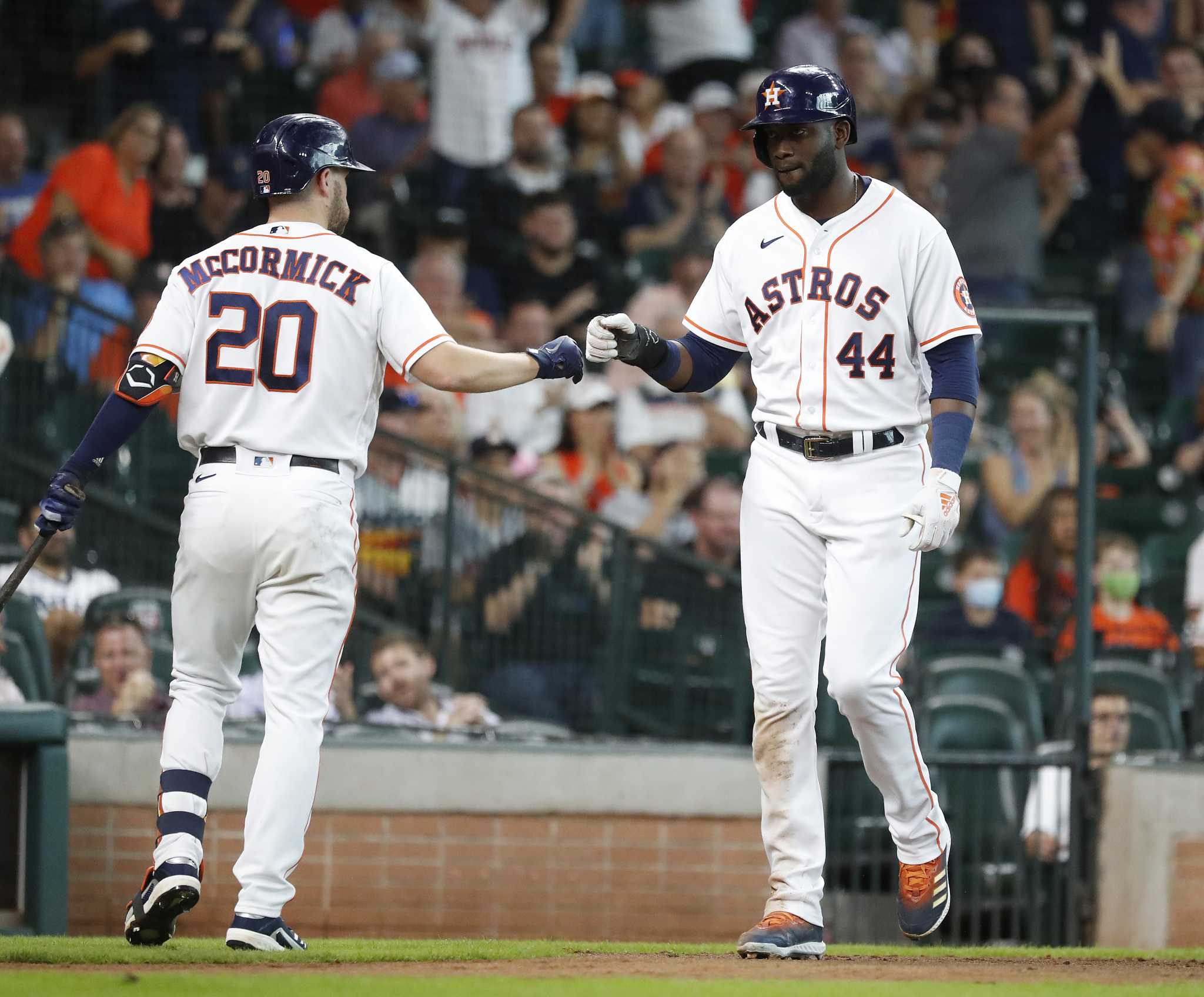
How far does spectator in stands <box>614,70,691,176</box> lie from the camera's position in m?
12.4

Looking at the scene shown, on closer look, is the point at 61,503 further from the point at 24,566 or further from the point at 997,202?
the point at 997,202

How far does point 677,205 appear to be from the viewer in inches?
474

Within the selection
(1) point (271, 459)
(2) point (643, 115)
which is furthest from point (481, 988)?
(2) point (643, 115)

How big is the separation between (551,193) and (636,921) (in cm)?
503

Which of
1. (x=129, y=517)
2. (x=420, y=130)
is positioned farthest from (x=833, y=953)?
(x=420, y=130)

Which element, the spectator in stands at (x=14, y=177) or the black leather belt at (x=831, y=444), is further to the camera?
the spectator in stands at (x=14, y=177)

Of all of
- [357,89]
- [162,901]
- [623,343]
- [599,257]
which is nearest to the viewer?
[162,901]

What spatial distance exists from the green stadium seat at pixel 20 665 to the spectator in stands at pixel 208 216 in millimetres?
3265

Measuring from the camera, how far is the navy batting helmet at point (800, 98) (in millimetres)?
5113

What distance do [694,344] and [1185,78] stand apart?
8.54 m

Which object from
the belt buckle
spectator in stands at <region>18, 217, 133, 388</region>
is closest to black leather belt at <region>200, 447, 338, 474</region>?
the belt buckle

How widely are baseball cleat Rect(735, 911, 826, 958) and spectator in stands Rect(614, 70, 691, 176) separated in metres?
7.92

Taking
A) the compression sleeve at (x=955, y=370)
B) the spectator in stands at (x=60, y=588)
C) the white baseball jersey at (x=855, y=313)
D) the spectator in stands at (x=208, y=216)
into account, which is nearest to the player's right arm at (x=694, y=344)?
the white baseball jersey at (x=855, y=313)

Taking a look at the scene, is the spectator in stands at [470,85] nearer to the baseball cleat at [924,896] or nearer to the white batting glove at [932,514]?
the white batting glove at [932,514]
